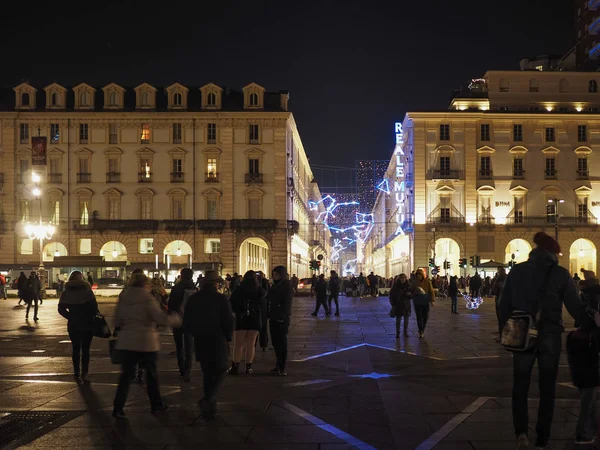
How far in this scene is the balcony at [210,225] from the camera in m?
62.6

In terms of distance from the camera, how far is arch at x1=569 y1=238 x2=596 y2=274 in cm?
6561

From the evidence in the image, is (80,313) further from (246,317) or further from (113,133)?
(113,133)

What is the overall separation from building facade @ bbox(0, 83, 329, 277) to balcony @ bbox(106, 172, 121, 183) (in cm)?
8

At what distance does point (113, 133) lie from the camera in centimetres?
6362

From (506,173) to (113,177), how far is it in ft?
111

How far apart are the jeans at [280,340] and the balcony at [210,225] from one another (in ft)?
167

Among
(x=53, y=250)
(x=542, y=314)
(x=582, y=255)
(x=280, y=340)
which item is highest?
(x=53, y=250)

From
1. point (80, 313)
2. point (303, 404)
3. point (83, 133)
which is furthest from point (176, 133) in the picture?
point (303, 404)

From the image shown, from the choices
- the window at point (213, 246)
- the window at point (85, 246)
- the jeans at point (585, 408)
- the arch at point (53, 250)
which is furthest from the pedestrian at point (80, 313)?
the arch at point (53, 250)

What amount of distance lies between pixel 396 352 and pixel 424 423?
7165 mm

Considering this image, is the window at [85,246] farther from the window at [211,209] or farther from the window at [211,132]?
the window at [211,132]

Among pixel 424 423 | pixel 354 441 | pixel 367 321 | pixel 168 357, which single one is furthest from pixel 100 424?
pixel 367 321

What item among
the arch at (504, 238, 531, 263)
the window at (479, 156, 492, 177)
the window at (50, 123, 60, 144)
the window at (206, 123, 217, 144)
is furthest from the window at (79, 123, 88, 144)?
the arch at (504, 238, 531, 263)

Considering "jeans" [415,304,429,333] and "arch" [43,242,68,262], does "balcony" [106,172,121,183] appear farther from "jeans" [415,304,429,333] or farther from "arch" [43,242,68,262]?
"jeans" [415,304,429,333]
